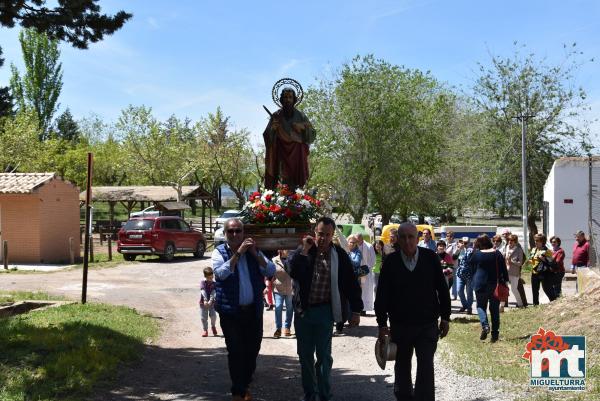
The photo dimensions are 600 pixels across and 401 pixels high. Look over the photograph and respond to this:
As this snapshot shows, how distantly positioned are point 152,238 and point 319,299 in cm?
1985

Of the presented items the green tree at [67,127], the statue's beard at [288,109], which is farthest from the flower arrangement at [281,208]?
the green tree at [67,127]

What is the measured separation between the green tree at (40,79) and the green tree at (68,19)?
5089 cm

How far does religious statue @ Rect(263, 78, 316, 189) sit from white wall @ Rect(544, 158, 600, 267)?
43.4 feet

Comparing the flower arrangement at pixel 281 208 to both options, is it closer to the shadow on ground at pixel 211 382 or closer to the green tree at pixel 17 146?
the shadow on ground at pixel 211 382

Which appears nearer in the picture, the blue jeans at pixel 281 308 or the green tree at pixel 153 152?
the blue jeans at pixel 281 308

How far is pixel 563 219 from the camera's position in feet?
68.5

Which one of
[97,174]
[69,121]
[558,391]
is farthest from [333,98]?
[69,121]

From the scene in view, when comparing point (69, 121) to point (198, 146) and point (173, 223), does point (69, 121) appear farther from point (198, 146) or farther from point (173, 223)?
point (173, 223)

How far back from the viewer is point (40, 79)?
197ft

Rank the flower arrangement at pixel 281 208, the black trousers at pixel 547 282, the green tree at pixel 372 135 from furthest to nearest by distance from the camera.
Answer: the green tree at pixel 372 135 < the black trousers at pixel 547 282 < the flower arrangement at pixel 281 208

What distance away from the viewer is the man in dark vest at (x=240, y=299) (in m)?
6.71

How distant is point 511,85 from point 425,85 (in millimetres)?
10020

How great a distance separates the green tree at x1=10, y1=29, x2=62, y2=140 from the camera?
2309 inches

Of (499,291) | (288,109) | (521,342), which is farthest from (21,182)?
(521,342)
